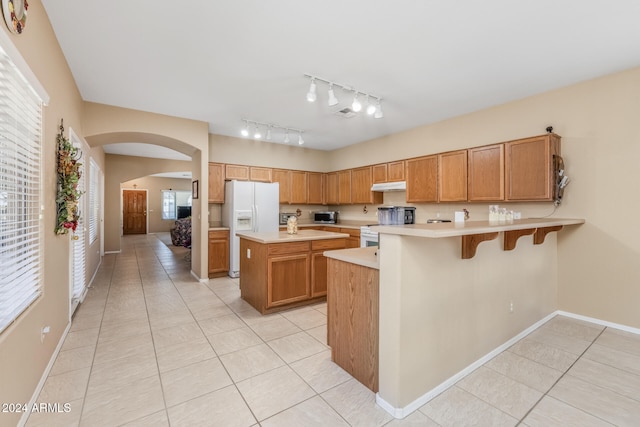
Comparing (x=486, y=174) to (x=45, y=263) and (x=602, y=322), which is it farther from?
(x=45, y=263)

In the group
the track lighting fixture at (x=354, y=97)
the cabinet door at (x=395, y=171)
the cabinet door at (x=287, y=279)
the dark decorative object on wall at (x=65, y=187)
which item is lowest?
the cabinet door at (x=287, y=279)

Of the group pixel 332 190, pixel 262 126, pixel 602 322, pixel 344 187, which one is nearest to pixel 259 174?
pixel 262 126

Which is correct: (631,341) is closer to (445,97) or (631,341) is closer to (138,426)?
(445,97)

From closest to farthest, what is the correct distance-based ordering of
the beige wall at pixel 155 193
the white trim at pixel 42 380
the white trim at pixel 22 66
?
the white trim at pixel 22 66, the white trim at pixel 42 380, the beige wall at pixel 155 193

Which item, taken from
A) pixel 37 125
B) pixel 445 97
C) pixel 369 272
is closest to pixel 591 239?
pixel 445 97

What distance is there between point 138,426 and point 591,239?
4522 mm

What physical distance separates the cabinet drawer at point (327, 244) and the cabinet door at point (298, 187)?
2730 mm

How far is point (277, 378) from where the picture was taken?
216cm

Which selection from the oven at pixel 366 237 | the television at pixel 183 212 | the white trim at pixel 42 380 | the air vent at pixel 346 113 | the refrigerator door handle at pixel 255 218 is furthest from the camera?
the television at pixel 183 212

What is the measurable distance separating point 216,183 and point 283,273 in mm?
2851

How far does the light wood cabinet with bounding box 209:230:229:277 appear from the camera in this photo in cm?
512

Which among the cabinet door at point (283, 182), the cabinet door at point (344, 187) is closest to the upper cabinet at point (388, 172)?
the cabinet door at point (344, 187)

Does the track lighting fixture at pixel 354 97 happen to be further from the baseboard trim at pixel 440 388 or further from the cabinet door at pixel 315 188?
the cabinet door at pixel 315 188

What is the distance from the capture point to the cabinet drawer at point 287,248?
3363 millimetres
